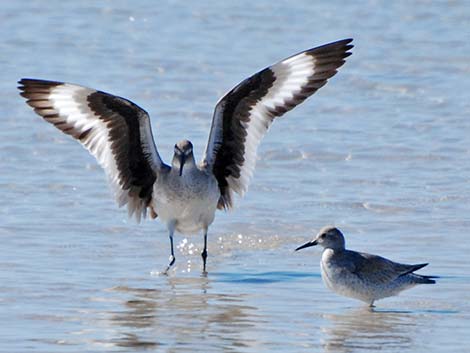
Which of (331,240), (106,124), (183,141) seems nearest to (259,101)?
(183,141)

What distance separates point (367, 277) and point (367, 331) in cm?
67

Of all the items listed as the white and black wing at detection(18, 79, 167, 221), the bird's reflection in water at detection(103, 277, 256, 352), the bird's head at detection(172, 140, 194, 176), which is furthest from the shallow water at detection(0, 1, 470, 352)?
the bird's head at detection(172, 140, 194, 176)

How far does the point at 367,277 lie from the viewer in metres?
8.38

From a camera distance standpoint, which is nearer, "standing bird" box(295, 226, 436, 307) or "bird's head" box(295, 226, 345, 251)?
"standing bird" box(295, 226, 436, 307)

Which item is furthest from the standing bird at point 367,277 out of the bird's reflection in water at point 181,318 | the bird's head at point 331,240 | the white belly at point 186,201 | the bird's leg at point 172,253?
the white belly at point 186,201

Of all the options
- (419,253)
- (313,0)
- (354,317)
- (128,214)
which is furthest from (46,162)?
(313,0)

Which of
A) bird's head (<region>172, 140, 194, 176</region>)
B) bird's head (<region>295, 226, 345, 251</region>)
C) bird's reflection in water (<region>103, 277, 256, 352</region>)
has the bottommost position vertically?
bird's reflection in water (<region>103, 277, 256, 352</region>)

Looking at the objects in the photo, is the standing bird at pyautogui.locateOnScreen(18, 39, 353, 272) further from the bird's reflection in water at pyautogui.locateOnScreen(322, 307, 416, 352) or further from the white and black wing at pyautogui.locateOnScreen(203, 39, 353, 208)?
the bird's reflection in water at pyautogui.locateOnScreen(322, 307, 416, 352)

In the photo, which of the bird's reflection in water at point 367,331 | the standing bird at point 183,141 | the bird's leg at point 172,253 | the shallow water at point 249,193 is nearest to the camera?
the bird's reflection in water at point 367,331

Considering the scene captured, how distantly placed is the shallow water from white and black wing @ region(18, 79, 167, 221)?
0.56 metres

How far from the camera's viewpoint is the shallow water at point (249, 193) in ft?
25.7

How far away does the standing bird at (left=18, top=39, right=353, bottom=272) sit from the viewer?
973cm

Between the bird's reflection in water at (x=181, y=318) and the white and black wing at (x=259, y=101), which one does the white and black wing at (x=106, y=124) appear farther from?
the bird's reflection in water at (x=181, y=318)

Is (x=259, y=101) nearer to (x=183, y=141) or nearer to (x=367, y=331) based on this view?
(x=183, y=141)
